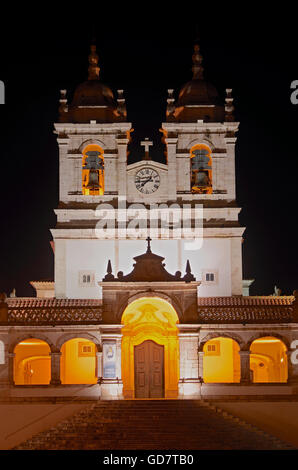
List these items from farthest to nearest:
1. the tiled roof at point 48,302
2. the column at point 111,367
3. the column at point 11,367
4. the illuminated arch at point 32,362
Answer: the illuminated arch at point 32,362 → the tiled roof at point 48,302 → the column at point 11,367 → the column at point 111,367

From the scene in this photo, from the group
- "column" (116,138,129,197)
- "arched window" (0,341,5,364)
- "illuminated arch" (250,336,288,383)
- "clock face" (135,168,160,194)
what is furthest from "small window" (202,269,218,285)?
"arched window" (0,341,5,364)

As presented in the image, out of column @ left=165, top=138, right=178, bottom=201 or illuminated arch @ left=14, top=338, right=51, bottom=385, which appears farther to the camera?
column @ left=165, top=138, right=178, bottom=201

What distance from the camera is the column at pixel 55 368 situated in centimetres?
3853

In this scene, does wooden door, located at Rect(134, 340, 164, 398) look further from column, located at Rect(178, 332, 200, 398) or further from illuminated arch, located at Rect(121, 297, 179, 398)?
column, located at Rect(178, 332, 200, 398)

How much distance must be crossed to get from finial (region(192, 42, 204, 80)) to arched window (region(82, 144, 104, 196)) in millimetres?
6333

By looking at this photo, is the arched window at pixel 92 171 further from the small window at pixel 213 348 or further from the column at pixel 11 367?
the column at pixel 11 367

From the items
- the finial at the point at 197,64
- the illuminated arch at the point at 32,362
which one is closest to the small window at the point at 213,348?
the illuminated arch at the point at 32,362

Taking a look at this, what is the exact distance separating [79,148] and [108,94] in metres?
3.34

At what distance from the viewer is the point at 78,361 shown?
41.2 metres

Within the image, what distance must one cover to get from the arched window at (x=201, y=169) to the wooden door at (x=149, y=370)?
8907 millimetres

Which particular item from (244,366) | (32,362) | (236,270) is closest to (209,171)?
(236,270)

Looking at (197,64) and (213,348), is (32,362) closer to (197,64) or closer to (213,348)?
(213,348)

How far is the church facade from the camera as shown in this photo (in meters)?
38.2

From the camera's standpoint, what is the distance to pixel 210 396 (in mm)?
37906
